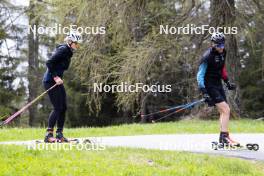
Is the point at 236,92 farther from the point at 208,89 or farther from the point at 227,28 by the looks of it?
the point at 208,89

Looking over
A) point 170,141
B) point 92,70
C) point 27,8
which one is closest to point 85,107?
point 27,8

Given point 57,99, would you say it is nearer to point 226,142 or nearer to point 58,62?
point 58,62

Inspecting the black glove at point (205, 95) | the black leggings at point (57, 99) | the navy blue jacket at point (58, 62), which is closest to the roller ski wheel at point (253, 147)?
the black glove at point (205, 95)

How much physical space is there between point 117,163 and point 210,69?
290 centimetres

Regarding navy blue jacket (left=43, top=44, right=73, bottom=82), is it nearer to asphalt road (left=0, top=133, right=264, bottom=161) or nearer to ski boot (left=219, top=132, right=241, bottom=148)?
asphalt road (left=0, top=133, right=264, bottom=161)

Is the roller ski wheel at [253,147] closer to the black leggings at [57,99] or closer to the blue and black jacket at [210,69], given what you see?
the blue and black jacket at [210,69]

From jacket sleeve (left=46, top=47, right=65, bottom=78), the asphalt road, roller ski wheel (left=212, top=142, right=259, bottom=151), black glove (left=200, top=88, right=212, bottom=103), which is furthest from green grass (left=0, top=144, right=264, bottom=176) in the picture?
jacket sleeve (left=46, top=47, right=65, bottom=78)

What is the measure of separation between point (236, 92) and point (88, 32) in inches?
254

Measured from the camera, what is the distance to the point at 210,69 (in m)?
8.55

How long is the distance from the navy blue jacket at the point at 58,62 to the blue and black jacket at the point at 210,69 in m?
2.28

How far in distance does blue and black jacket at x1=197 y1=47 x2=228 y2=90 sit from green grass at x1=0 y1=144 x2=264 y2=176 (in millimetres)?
1531

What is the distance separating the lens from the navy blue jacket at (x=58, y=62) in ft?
27.0

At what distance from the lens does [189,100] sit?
836 inches

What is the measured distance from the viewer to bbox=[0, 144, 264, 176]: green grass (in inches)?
235
